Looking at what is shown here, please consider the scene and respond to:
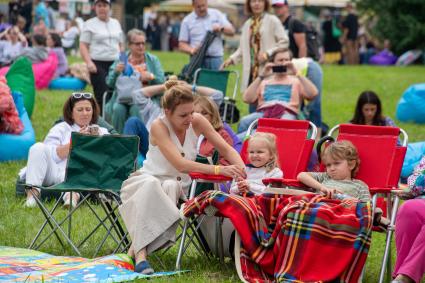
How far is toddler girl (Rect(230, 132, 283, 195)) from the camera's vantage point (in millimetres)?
7180

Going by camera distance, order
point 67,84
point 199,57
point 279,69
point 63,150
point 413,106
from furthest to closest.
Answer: point 67,84 < point 413,106 < point 199,57 < point 279,69 < point 63,150

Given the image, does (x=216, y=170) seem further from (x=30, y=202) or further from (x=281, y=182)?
(x=30, y=202)

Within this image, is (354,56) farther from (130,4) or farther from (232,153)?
(232,153)

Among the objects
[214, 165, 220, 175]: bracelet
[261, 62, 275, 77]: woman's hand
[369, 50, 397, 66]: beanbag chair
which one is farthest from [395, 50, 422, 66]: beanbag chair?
[214, 165, 220, 175]: bracelet

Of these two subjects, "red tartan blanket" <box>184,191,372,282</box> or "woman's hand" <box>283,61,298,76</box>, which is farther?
"woman's hand" <box>283,61,298,76</box>

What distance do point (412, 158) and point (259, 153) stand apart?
3.74m

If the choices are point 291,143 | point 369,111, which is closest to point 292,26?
point 369,111

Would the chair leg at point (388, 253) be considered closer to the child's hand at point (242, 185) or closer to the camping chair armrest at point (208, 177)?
the child's hand at point (242, 185)

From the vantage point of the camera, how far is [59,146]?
897cm

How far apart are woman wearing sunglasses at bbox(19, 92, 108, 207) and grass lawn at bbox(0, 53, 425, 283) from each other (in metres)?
0.30

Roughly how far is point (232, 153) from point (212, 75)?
5.72m

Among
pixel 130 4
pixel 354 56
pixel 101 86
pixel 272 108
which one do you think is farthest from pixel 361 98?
pixel 130 4

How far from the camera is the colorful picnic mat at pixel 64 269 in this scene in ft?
20.7

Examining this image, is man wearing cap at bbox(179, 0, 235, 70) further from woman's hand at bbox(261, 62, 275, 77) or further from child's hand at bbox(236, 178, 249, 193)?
child's hand at bbox(236, 178, 249, 193)
